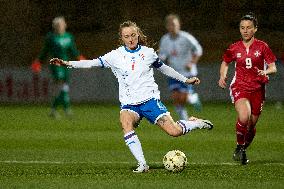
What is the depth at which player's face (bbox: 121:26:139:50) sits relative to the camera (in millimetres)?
11828

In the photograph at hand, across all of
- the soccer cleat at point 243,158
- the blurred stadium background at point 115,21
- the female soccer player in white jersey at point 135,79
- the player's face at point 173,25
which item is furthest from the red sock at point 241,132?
the blurred stadium background at point 115,21

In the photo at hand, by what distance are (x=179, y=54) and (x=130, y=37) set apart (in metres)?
9.30

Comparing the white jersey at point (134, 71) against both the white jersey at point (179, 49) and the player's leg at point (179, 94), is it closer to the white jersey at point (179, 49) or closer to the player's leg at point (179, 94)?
the player's leg at point (179, 94)

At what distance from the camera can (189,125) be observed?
12367mm

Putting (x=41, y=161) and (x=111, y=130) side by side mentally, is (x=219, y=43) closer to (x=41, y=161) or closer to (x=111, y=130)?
(x=111, y=130)

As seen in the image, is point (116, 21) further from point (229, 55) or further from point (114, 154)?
point (229, 55)

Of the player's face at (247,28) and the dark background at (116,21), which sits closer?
the player's face at (247,28)

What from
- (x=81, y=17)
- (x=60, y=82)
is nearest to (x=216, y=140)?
(x=60, y=82)

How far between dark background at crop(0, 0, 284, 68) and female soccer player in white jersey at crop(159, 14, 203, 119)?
1494 cm

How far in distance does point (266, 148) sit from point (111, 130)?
180 inches

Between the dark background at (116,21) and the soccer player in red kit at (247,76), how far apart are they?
76.5ft

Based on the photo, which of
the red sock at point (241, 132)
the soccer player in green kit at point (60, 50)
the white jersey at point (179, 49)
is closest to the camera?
the red sock at point (241, 132)

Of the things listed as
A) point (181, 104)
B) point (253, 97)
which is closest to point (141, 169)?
point (253, 97)

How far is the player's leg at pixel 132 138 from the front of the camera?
11.6 meters
